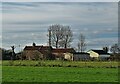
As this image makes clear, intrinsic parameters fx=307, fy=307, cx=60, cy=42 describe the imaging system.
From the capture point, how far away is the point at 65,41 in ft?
249

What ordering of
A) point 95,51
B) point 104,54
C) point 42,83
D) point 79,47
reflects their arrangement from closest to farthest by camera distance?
point 42,83 → point 79,47 → point 104,54 → point 95,51

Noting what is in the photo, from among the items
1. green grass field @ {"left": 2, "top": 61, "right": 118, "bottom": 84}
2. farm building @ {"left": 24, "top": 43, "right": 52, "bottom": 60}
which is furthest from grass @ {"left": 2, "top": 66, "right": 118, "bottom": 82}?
farm building @ {"left": 24, "top": 43, "right": 52, "bottom": 60}

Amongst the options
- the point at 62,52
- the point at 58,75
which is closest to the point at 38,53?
the point at 62,52

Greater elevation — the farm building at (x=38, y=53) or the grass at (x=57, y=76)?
the farm building at (x=38, y=53)

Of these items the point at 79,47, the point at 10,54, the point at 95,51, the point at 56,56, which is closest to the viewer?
the point at 10,54

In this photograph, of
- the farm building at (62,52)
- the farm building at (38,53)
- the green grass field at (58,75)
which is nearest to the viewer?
the green grass field at (58,75)

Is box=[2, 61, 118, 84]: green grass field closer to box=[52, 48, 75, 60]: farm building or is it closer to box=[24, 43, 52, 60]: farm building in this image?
box=[24, 43, 52, 60]: farm building

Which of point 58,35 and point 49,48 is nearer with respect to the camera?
point 58,35

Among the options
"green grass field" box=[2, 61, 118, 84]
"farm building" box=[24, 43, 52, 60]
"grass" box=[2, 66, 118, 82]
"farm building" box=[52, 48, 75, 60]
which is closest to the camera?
"grass" box=[2, 66, 118, 82]

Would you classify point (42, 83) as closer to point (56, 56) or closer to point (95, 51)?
point (56, 56)

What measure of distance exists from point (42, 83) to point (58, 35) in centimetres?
5494

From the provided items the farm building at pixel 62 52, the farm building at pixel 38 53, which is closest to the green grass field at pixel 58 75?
the farm building at pixel 38 53

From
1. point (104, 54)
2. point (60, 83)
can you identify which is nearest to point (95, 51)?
point (104, 54)

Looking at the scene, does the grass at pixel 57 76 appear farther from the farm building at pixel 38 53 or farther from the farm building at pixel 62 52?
the farm building at pixel 62 52
